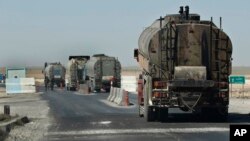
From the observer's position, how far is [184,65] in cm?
2292

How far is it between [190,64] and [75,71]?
4844 centimetres

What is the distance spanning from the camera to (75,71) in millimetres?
70750

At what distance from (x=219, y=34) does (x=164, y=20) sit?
2.09m

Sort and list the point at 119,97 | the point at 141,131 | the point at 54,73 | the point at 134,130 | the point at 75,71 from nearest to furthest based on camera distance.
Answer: the point at 141,131
the point at 134,130
the point at 119,97
the point at 75,71
the point at 54,73

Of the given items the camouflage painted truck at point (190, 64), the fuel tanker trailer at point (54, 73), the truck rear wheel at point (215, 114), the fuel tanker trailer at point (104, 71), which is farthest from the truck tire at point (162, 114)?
the fuel tanker trailer at point (54, 73)

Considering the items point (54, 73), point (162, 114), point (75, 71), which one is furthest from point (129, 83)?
point (162, 114)

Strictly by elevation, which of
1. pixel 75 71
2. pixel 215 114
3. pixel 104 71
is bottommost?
pixel 215 114

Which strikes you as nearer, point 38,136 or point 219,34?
point 38,136

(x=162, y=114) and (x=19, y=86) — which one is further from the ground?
(x=19, y=86)

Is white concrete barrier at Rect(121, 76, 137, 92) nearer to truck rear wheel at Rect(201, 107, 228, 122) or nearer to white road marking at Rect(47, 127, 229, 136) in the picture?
truck rear wheel at Rect(201, 107, 228, 122)

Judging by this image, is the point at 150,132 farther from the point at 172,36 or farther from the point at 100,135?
the point at 172,36

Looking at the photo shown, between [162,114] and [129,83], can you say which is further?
[129,83]

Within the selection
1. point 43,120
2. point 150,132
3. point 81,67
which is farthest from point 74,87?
point 150,132

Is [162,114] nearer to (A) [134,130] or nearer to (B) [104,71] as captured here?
(A) [134,130]
